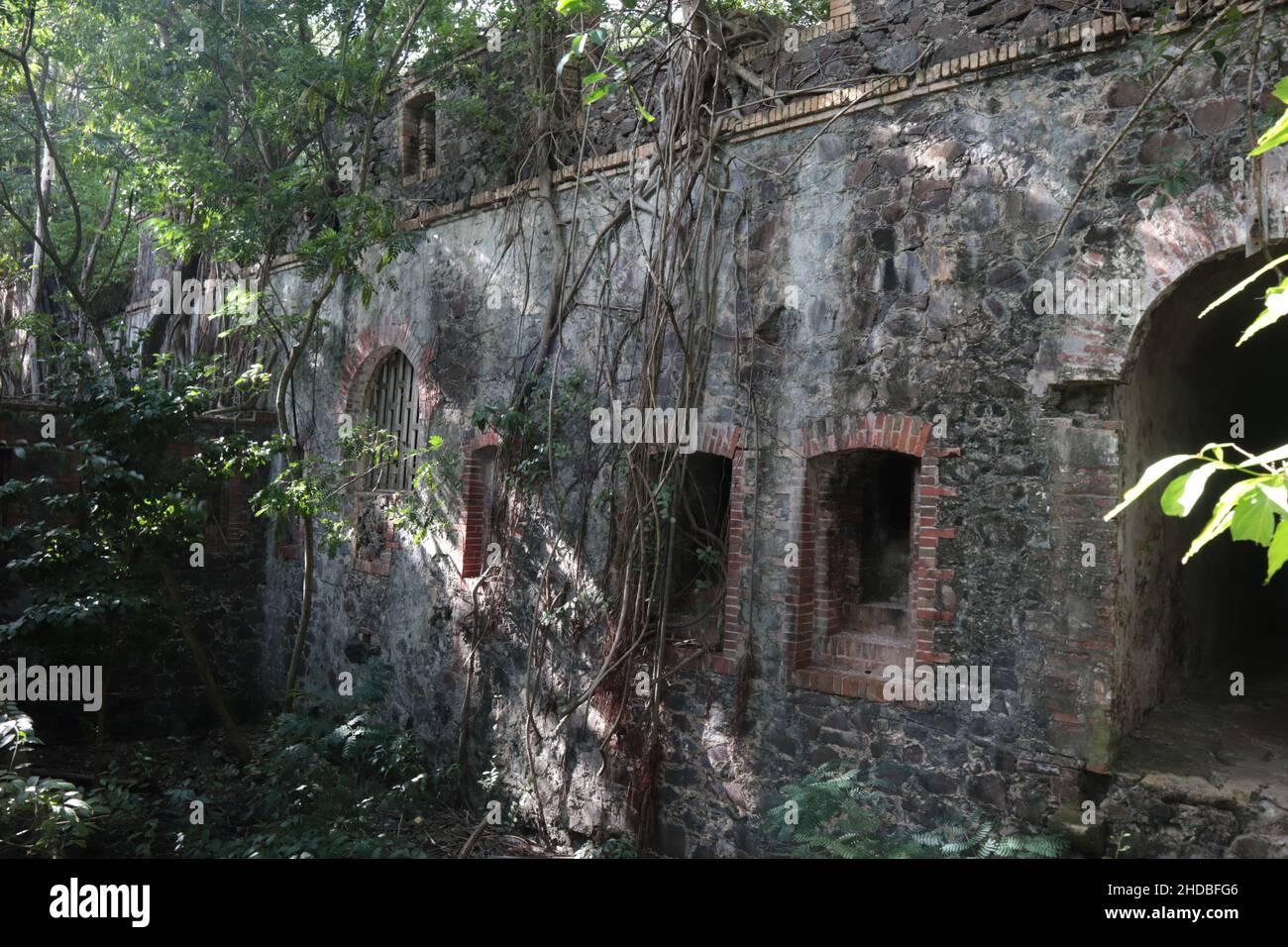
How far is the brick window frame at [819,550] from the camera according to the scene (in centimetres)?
493

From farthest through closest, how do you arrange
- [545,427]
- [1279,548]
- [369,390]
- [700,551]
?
[369,390], [545,427], [700,551], [1279,548]

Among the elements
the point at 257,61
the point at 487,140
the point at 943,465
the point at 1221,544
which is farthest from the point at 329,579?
the point at 1221,544

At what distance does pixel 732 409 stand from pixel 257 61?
19.5 ft

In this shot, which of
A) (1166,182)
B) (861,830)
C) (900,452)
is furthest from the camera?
(900,452)

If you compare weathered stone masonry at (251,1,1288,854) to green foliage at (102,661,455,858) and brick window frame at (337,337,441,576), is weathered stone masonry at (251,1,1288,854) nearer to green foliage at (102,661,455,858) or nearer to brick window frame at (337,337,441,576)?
green foliage at (102,661,455,858)

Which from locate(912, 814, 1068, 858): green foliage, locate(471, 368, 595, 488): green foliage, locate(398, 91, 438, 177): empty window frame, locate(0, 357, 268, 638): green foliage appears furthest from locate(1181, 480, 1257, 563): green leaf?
locate(398, 91, 438, 177): empty window frame

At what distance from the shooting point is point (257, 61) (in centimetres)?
846

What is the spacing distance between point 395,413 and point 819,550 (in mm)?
4697

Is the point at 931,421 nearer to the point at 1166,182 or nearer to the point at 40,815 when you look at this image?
the point at 1166,182

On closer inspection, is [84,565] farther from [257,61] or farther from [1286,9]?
[1286,9]

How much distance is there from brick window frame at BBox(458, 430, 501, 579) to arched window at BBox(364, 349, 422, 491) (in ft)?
2.84

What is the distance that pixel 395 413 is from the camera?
862cm

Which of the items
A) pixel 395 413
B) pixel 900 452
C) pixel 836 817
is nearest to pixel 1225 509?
pixel 900 452

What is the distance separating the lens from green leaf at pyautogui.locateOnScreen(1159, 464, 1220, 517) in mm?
1286
